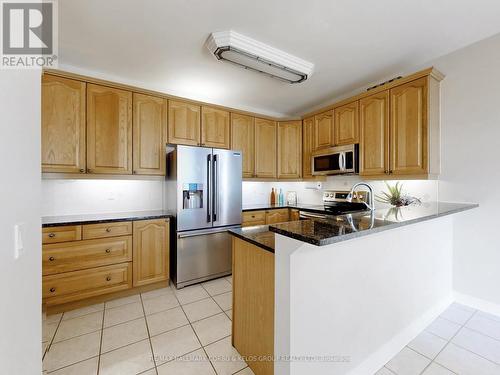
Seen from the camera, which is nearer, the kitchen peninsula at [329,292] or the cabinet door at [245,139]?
the kitchen peninsula at [329,292]

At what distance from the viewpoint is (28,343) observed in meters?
0.87

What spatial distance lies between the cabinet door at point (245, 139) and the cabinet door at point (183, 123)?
23.3 inches

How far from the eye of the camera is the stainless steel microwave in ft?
9.77

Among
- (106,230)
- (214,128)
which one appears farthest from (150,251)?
(214,128)

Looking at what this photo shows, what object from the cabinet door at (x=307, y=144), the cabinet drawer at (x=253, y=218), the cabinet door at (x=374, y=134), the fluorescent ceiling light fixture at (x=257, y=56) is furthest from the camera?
the cabinet door at (x=307, y=144)

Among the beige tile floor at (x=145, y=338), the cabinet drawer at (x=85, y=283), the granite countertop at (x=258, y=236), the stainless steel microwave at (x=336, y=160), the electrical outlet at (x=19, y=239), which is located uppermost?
the stainless steel microwave at (x=336, y=160)

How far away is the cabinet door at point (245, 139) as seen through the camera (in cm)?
345

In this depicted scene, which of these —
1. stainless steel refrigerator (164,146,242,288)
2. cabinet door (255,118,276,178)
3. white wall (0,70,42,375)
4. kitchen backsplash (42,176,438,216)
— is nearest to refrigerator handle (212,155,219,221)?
stainless steel refrigerator (164,146,242,288)

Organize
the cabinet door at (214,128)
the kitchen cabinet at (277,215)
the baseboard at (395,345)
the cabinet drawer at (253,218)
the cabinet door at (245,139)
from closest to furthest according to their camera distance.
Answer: the baseboard at (395,345) → the cabinet door at (214,128) → the cabinet drawer at (253,218) → the cabinet door at (245,139) → the kitchen cabinet at (277,215)

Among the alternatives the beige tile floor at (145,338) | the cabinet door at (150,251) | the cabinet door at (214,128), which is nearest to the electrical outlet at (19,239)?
the beige tile floor at (145,338)

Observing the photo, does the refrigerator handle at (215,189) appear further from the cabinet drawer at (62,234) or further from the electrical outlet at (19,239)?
the electrical outlet at (19,239)

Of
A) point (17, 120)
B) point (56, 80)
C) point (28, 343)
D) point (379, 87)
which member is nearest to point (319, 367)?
point (28, 343)

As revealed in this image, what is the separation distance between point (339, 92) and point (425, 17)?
58.8 inches

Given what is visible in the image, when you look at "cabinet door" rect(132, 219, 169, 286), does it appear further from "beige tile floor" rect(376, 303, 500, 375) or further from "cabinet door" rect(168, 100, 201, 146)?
"beige tile floor" rect(376, 303, 500, 375)
